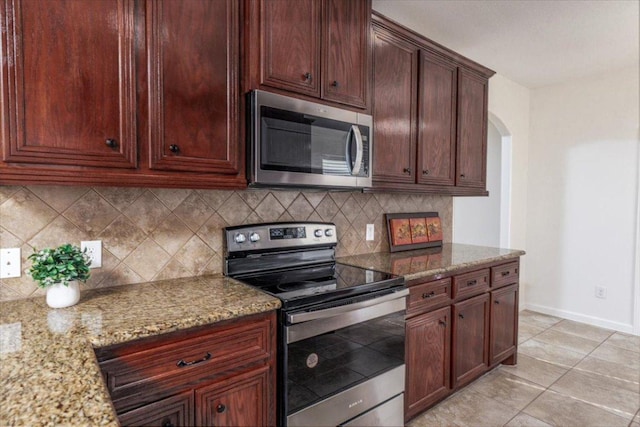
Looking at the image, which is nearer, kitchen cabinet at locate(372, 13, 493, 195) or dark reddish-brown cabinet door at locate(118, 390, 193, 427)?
dark reddish-brown cabinet door at locate(118, 390, 193, 427)

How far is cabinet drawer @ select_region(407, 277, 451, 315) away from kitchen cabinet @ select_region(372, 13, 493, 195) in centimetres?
65

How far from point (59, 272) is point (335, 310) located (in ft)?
3.47

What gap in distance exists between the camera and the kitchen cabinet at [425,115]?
7.44 ft

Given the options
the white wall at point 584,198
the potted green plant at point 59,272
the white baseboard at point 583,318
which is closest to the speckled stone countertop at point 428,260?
the potted green plant at point 59,272

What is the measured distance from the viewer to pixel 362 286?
1.71m

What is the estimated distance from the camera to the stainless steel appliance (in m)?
1.47

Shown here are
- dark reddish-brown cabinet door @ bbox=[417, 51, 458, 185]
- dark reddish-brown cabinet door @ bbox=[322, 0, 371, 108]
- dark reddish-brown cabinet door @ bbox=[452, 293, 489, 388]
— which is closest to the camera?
dark reddish-brown cabinet door @ bbox=[322, 0, 371, 108]

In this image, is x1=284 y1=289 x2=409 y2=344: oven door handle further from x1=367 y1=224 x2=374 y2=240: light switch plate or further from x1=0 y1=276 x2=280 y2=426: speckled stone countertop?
x1=367 y1=224 x2=374 y2=240: light switch plate

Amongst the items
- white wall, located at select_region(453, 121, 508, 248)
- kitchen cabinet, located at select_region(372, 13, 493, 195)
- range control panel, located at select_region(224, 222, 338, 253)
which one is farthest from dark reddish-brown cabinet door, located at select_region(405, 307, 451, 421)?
white wall, located at select_region(453, 121, 508, 248)

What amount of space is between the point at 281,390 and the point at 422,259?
137 centimetres

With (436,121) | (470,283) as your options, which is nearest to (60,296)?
(470,283)

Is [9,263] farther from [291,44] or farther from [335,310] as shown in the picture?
[291,44]

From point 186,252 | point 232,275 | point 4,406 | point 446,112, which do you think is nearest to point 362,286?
point 232,275

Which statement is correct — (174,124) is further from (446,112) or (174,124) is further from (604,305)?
(604,305)
